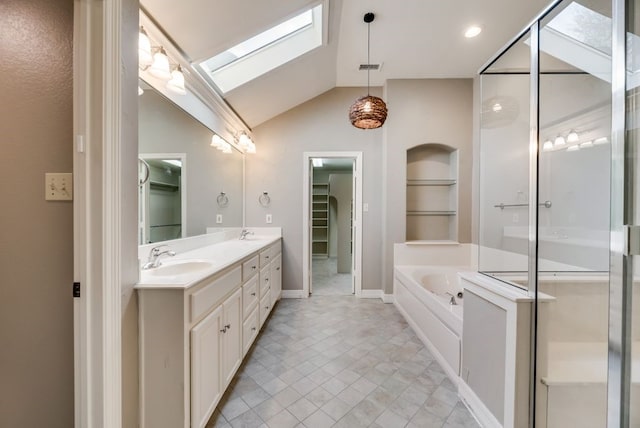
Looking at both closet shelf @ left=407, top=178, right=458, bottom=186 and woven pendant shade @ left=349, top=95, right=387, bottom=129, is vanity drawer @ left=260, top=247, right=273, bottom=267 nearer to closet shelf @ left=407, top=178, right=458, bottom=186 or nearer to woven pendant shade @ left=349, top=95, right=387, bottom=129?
woven pendant shade @ left=349, top=95, right=387, bottom=129

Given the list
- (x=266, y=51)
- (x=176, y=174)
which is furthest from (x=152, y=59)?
(x=266, y=51)

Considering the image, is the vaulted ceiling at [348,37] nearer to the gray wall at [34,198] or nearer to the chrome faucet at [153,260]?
the gray wall at [34,198]

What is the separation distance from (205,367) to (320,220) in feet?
17.2

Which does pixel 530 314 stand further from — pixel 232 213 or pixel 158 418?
pixel 232 213

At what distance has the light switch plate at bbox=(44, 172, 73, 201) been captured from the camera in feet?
3.18

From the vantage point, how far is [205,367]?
126cm

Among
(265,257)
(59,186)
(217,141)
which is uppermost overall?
(217,141)

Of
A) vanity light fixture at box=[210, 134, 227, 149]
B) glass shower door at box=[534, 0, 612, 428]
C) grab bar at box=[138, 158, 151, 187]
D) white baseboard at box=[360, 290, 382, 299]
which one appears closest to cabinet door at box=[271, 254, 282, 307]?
white baseboard at box=[360, 290, 382, 299]

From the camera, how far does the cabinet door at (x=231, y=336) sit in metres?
1.49

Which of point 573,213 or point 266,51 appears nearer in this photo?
point 573,213

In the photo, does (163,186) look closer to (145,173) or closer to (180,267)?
(145,173)

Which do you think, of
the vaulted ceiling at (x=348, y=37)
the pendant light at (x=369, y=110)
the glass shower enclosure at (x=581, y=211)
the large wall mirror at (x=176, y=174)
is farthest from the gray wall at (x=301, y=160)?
the glass shower enclosure at (x=581, y=211)

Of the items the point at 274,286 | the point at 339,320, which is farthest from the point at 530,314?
the point at 274,286

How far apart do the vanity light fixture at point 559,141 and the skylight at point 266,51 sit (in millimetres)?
2107
